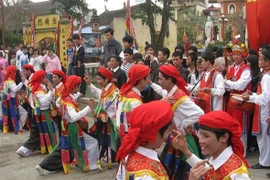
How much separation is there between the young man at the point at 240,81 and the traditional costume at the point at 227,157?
322 cm

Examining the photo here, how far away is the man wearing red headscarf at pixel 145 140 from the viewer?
8.04 ft

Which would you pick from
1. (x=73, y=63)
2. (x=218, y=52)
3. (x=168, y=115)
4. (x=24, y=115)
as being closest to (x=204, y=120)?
(x=168, y=115)

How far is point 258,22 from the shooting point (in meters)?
7.26

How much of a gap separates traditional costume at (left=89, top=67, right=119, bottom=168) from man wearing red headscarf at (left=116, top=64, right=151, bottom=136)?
2.98 feet

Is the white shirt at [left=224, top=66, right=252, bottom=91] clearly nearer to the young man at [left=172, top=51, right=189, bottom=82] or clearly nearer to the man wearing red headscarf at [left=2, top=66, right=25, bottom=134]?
the young man at [left=172, top=51, right=189, bottom=82]

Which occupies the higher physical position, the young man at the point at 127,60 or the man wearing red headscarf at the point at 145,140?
the young man at the point at 127,60

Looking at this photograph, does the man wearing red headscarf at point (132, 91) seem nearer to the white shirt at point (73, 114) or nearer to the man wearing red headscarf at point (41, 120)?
the white shirt at point (73, 114)

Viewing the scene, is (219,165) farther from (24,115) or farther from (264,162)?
(24,115)

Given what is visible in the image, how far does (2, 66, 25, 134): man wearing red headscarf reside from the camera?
8336 millimetres

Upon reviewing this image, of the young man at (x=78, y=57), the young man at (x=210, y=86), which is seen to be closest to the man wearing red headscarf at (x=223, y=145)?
the young man at (x=210, y=86)

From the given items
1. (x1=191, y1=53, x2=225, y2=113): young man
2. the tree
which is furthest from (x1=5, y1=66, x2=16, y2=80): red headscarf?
the tree

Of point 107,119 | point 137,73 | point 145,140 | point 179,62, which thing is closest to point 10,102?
point 107,119

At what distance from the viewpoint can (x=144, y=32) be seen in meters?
36.4

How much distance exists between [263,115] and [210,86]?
849mm
